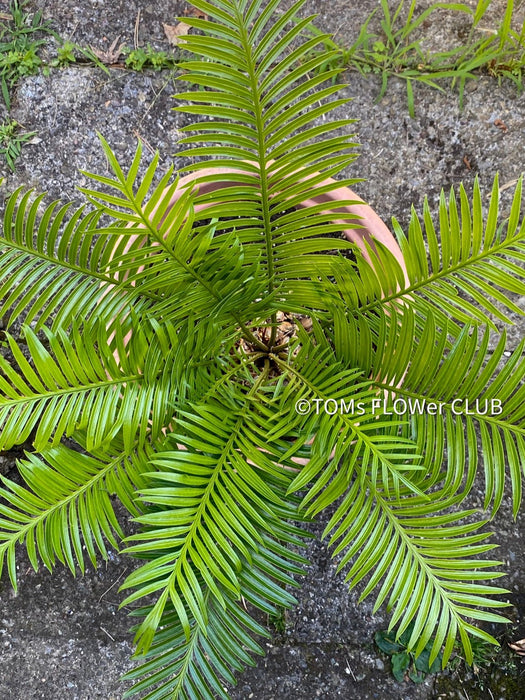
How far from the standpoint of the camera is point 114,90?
5.10 ft

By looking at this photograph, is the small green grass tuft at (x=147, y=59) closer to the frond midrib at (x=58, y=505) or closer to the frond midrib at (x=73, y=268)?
the frond midrib at (x=73, y=268)

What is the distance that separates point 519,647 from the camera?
136 centimetres

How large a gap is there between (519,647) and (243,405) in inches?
39.1

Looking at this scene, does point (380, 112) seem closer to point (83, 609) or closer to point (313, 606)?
point (313, 606)

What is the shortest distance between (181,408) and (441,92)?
1.22m

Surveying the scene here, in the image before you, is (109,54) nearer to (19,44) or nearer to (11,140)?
(19,44)

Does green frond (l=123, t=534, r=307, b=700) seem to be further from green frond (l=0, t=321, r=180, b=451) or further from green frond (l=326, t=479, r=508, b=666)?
green frond (l=0, t=321, r=180, b=451)

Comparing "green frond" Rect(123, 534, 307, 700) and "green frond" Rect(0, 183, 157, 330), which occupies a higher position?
"green frond" Rect(0, 183, 157, 330)

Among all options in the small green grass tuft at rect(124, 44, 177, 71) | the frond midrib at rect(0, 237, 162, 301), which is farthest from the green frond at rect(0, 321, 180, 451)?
the small green grass tuft at rect(124, 44, 177, 71)

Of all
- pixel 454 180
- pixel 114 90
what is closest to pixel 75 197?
pixel 114 90

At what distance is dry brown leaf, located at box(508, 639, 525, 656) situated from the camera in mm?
1356

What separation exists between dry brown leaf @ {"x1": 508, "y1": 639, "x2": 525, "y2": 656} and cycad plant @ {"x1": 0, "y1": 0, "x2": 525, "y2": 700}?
0.58 metres

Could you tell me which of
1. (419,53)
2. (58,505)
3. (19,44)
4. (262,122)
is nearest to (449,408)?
(262,122)

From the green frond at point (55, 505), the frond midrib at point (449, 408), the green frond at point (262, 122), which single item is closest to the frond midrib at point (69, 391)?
the green frond at point (55, 505)
